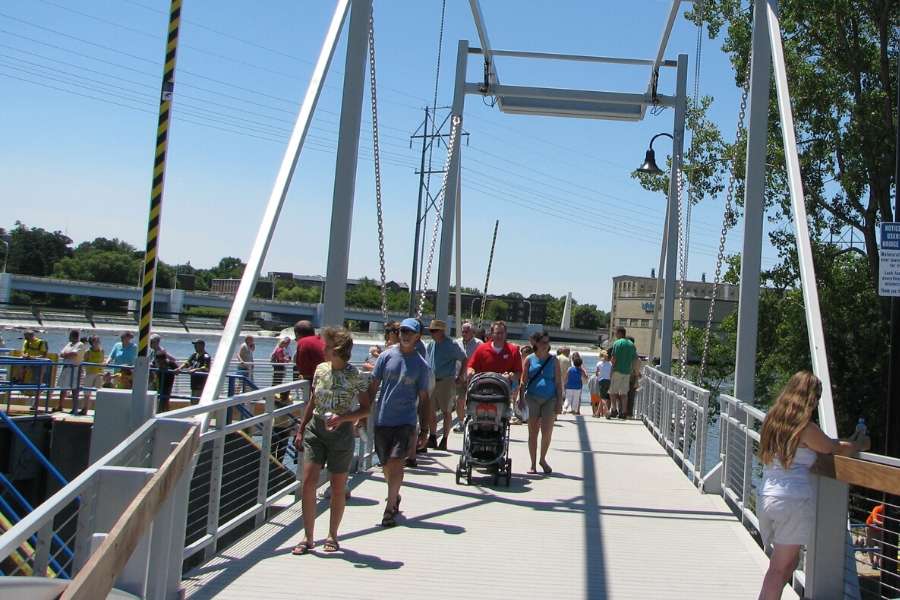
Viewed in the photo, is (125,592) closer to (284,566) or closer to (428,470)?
(284,566)

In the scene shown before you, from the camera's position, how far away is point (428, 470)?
11.0 metres

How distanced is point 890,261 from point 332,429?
5352mm

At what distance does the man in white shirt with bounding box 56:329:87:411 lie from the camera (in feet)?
60.4

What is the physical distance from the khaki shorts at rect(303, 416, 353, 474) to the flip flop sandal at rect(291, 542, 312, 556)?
1.81 feet

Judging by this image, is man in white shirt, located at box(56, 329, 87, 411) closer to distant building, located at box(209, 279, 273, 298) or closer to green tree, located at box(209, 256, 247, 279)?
distant building, located at box(209, 279, 273, 298)

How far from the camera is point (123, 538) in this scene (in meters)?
3.39

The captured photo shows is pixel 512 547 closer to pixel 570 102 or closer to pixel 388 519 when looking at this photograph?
pixel 388 519

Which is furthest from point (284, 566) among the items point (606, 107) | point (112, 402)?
point (606, 107)

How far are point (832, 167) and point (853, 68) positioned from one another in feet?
8.43

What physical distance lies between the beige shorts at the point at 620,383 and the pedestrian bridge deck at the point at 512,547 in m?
8.07

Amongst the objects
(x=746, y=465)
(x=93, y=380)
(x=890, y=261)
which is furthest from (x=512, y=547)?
(x=93, y=380)

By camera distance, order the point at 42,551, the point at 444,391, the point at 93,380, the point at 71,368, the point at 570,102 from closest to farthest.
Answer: the point at 42,551
the point at 444,391
the point at 570,102
the point at 71,368
the point at 93,380

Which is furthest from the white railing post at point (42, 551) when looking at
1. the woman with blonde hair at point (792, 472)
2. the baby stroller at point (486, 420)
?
the baby stroller at point (486, 420)

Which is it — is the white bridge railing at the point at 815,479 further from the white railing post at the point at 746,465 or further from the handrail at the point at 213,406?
the handrail at the point at 213,406
